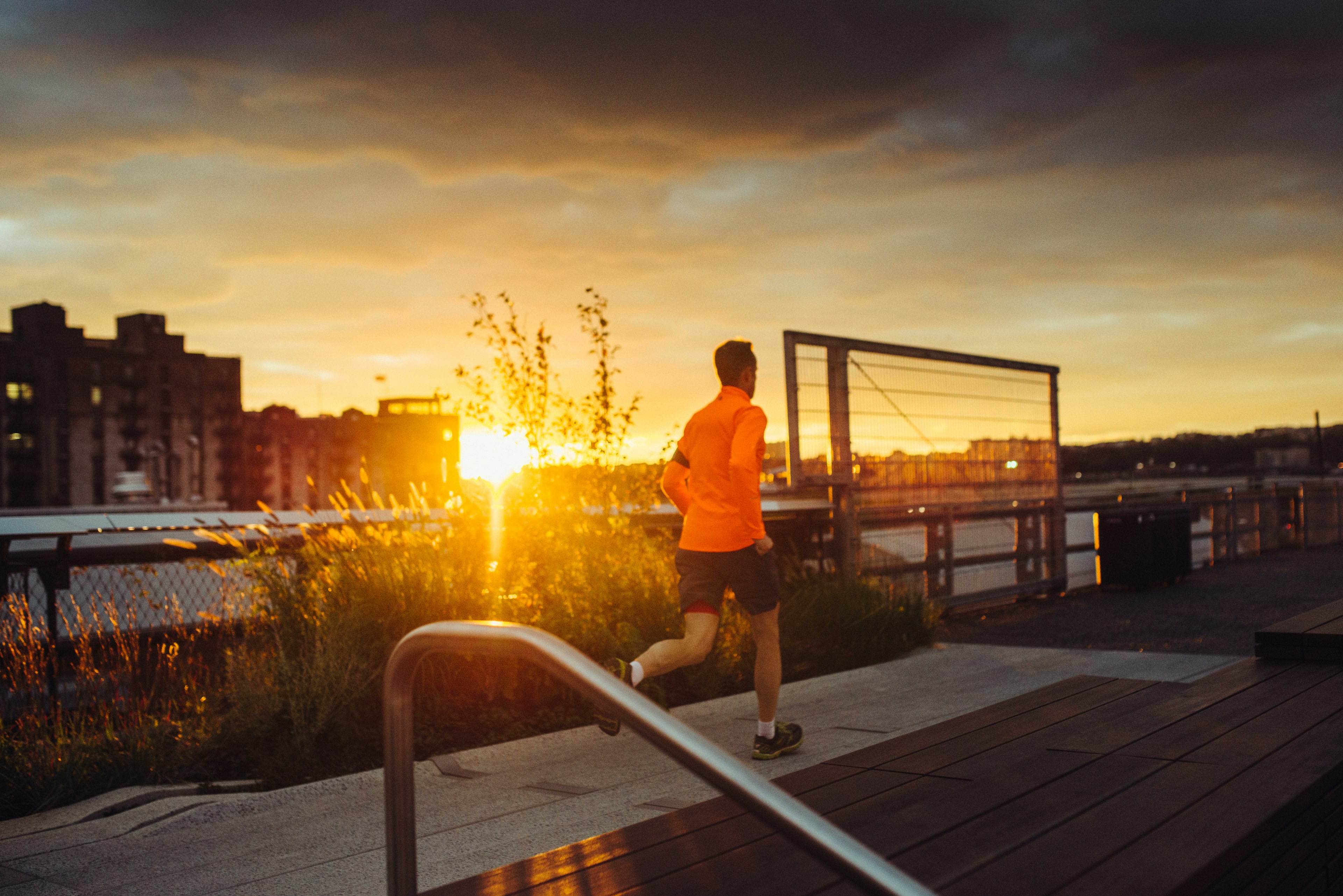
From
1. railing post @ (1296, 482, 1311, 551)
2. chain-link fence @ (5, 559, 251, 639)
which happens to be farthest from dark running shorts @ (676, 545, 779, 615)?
railing post @ (1296, 482, 1311, 551)

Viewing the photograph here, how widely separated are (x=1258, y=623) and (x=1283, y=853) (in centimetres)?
981

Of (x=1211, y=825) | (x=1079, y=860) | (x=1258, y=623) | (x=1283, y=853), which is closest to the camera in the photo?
(x=1079, y=860)

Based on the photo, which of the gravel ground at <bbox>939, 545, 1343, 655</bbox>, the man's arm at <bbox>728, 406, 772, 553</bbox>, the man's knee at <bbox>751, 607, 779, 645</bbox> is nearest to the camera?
the man's arm at <bbox>728, 406, 772, 553</bbox>

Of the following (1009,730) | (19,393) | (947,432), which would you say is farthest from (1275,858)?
(19,393)

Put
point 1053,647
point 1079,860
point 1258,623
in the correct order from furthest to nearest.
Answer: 1. point 1258,623
2. point 1053,647
3. point 1079,860

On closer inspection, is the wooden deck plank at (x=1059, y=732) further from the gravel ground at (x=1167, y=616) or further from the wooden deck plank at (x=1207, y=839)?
the gravel ground at (x=1167, y=616)

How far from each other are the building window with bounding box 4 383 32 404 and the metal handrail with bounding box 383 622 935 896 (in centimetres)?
12469

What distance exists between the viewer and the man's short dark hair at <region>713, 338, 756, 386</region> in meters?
5.75

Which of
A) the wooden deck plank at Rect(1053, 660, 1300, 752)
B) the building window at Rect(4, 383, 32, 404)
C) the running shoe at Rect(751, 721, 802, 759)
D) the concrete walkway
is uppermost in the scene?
the building window at Rect(4, 383, 32, 404)

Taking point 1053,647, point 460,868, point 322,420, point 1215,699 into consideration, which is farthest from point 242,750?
point 322,420

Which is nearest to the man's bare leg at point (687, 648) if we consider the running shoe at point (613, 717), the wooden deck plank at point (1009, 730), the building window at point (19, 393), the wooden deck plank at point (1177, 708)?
the running shoe at point (613, 717)

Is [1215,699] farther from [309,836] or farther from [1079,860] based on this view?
[309,836]

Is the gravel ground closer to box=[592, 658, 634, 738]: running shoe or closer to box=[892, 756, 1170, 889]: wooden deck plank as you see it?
box=[592, 658, 634, 738]: running shoe

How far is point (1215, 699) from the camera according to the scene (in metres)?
3.96
